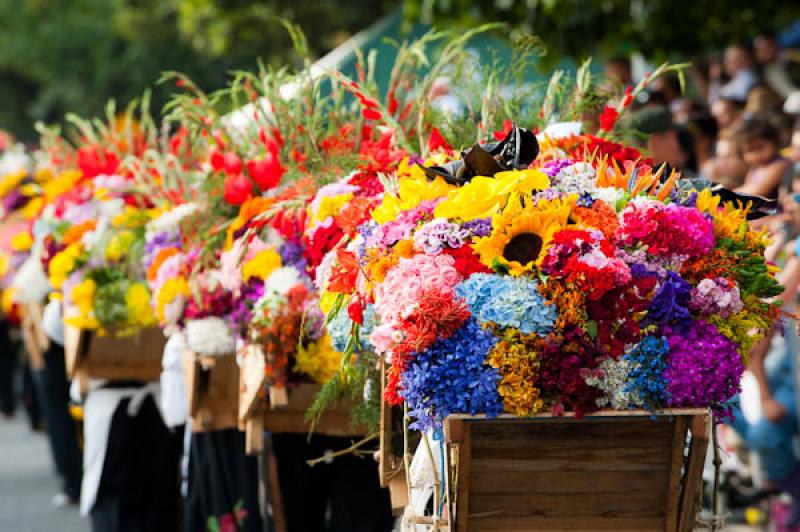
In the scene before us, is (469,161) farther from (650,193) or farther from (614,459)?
(614,459)

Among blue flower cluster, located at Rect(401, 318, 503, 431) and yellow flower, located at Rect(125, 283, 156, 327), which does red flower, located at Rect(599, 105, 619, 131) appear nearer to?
blue flower cluster, located at Rect(401, 318, 503, 431)

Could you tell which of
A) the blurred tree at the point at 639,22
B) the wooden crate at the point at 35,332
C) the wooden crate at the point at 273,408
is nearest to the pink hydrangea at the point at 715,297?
the wooden crate at the point at 273,408

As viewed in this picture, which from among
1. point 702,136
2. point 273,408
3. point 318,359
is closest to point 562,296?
point 318,359

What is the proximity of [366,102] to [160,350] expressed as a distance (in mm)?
2489

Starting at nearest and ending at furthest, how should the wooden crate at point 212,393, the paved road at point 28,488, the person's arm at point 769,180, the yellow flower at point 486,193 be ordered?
the yellow flower at point 486,193 < the wooden crate at point 212,393 < the person's arm at point 769,180 < the paved road at point 28,488

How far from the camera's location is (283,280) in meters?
5.53

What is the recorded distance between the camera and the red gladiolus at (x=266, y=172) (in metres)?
5.85

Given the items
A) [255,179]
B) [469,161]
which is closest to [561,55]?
[255,179]

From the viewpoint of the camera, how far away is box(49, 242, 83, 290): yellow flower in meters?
7.21

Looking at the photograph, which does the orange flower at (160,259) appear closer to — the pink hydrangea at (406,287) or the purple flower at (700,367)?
the pink hydrangea at (406,287)

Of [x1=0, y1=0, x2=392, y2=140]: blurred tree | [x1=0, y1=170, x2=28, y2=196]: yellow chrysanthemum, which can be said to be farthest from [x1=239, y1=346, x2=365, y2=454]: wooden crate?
[x1=0, y1=0, x2=392, y2=140]: blurred tree

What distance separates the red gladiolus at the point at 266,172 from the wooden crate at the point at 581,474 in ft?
7.81

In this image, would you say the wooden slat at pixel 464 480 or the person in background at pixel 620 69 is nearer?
the wooden slat at pixel 464 480

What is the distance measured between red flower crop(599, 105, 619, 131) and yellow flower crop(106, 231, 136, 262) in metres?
2.91
